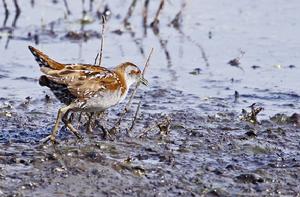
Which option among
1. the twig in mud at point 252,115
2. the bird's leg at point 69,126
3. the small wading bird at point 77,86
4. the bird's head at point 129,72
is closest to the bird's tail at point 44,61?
the small wading bird at point 77,86

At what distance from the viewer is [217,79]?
485 inches

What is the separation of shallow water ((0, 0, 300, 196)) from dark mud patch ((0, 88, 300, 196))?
1cm

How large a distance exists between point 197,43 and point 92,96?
19.2 ft

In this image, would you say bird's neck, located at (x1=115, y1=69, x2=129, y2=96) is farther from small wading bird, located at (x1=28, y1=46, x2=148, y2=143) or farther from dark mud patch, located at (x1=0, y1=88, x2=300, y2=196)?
dark mud patch, located at (x1=0, y1=88, x2=300, y2=196)

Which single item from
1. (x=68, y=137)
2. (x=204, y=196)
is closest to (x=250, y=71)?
(x=68, y=137)

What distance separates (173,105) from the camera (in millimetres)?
10914

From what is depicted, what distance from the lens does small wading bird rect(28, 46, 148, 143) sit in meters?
8.70

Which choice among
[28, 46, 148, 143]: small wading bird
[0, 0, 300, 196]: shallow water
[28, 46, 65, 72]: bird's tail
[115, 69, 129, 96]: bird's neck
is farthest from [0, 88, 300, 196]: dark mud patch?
[28, 46, 65, 72]: bird's tail

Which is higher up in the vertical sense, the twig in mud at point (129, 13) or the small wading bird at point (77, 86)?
the twig in mud at point (129, 13)

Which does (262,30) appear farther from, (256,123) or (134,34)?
(256,123)

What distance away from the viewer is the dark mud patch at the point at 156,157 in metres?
7.69

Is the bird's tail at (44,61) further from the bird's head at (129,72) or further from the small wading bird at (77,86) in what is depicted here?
the bird's head at (129,72)

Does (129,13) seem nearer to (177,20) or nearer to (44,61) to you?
(177,20)

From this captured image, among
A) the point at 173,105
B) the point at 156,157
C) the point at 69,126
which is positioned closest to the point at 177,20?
the point at 173,105
